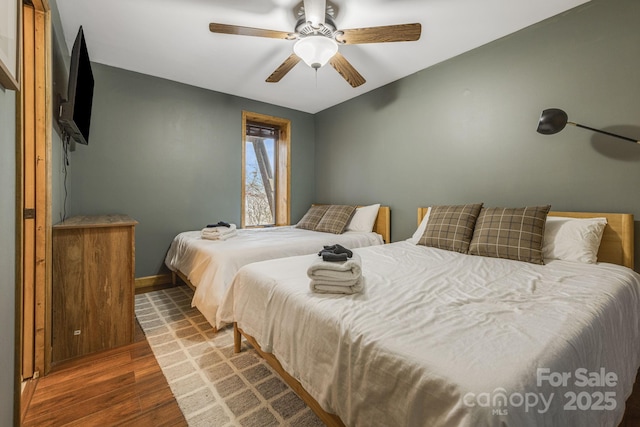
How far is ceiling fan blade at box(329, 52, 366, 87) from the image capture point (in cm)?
235

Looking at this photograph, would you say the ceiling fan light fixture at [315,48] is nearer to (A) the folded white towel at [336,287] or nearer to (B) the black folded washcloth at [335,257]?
(B) the black folded washcloth at [335,257]

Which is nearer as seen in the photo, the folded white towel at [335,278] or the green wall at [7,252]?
the green wall at [7,252]

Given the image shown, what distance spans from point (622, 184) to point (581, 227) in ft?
1.39

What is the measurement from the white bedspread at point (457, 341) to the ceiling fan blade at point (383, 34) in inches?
64.7

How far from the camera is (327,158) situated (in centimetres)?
442

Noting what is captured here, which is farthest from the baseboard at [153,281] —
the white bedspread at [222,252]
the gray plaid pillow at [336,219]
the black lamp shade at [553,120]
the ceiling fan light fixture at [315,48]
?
the black lamp shade at [553,120]

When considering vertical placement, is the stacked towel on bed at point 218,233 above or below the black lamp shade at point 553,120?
below

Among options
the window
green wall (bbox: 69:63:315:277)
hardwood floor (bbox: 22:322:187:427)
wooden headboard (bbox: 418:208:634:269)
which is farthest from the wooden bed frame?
wooden headboard (bbox: 418:208:634:269)

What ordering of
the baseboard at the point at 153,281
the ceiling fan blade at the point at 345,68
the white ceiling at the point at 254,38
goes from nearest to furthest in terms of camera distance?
the white ceiling at the point at 254,38 → the ceiling fan blade at the point at 345,68 → the baseboard at the point at 153,281

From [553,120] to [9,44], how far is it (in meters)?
2.93

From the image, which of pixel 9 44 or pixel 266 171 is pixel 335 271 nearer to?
pixel 9 44

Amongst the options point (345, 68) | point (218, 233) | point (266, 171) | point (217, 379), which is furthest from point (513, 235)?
point (266, 171)

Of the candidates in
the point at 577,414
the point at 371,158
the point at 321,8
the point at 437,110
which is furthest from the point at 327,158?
the point at 577,414

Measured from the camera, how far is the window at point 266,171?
4211 millimetres
